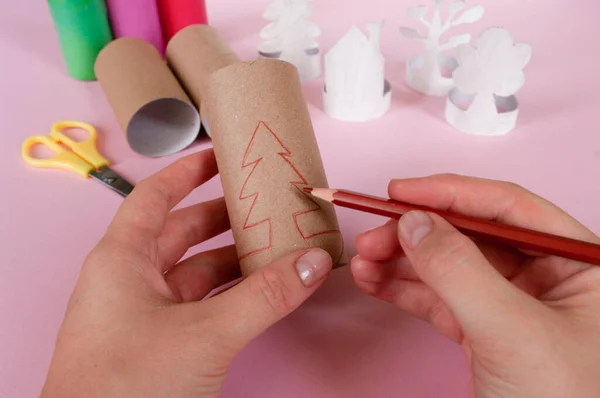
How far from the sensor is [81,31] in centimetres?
137

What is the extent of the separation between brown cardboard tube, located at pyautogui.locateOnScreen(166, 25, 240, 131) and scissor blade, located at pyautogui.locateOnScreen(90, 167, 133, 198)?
0.79 ft

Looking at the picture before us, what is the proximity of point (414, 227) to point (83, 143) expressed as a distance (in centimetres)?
83

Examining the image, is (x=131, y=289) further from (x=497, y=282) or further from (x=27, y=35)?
(x=27, y=35)

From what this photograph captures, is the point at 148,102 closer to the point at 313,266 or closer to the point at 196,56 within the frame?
the point at 196,56

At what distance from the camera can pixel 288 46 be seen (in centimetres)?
133

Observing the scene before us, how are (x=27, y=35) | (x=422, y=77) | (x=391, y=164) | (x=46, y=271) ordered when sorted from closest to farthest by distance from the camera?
(x=46, y=271) < (x=391, y=164) < (x=422, y=77) < (x=27, y=35)

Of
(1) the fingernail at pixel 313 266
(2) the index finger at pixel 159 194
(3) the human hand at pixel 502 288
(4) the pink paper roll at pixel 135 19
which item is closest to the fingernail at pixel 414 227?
(3) the human hand at pixel 502 288

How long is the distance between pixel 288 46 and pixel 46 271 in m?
0.76

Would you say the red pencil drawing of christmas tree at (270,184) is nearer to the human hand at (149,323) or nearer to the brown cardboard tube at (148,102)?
the human hand at (149,323)

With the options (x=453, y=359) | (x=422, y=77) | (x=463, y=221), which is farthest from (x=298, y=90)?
(x=422, y=77)

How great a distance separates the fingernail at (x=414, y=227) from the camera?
62 cm

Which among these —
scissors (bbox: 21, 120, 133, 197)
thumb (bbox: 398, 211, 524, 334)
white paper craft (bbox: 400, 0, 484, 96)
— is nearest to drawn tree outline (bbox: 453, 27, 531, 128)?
white paper craft (bbox: 400, 0, 484, 96)

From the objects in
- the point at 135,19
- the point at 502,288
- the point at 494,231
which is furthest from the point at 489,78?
the point at 135,19

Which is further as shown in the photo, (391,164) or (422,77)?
(422,77)
